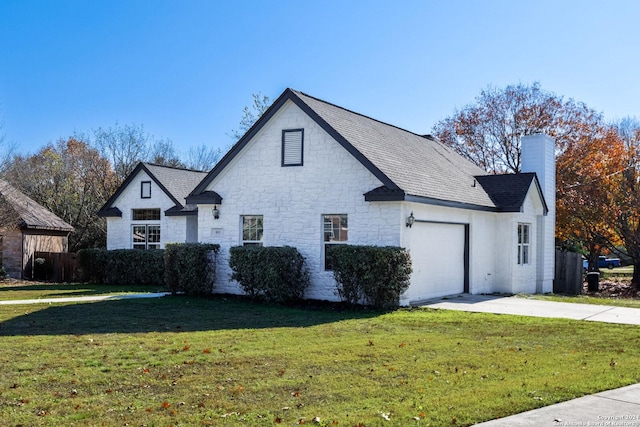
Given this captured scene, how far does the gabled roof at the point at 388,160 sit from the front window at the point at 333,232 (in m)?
1.24

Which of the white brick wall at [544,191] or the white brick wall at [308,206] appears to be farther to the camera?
the white brick wall at [544,191]

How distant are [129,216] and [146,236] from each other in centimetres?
129

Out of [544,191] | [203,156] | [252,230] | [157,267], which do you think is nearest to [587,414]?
[252,230]

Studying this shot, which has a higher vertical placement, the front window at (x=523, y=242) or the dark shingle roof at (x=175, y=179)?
the dark shingle roof at (x=175, y=179)

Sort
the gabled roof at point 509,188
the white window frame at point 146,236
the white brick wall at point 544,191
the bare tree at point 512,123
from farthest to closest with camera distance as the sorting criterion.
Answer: the bare tree at point 512,123 → the white window frame at point 146,236 → the white brick wall at point 544,191 → the gabled roof at point 509,188

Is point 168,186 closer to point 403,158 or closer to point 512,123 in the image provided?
point 403,158


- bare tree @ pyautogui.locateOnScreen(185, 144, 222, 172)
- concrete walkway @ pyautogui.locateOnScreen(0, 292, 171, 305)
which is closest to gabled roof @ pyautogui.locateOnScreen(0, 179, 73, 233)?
concrete walkway @ pyautogui.locateOnScreen(0, 292, 171, 305)

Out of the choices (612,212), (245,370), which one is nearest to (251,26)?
(245,370)

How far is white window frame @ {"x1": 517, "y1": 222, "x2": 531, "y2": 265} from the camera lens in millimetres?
21672

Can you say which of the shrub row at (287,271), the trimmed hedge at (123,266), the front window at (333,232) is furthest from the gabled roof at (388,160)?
the trimmed hedge at (123,266)

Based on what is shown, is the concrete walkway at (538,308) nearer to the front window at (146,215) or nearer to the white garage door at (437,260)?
the white garage door at (437,260)

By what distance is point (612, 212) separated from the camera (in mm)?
31812

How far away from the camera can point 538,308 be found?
16172mm

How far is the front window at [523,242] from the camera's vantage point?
71.2 ft
